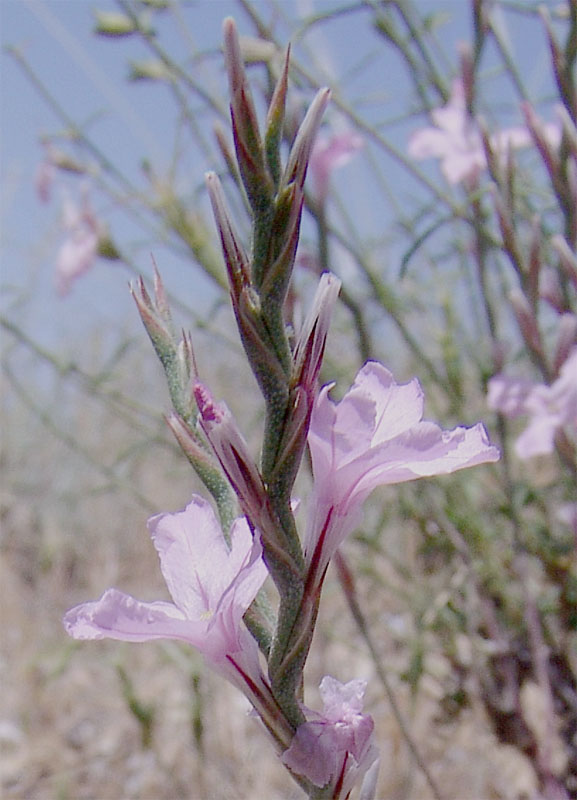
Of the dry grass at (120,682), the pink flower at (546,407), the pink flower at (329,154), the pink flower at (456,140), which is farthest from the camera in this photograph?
the dry grass at (120,682)

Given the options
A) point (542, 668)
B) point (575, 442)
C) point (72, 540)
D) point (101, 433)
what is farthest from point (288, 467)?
point (101, 433)

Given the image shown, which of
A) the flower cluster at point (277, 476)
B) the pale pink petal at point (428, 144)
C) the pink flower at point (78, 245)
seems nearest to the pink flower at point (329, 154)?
the pale pink petal at point (428, 144)

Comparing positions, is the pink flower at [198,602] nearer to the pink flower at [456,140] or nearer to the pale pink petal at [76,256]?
the pink flower at [456,140]

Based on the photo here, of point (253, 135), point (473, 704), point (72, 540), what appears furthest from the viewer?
point (72, 540)

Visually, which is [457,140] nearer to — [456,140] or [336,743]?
[456,140]

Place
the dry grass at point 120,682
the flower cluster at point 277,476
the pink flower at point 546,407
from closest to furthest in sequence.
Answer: the flower cluster at point 277,476, the pink flower at point 546,407, the dry grass at point 120,682

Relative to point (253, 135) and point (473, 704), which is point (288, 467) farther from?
point (473, 704)
